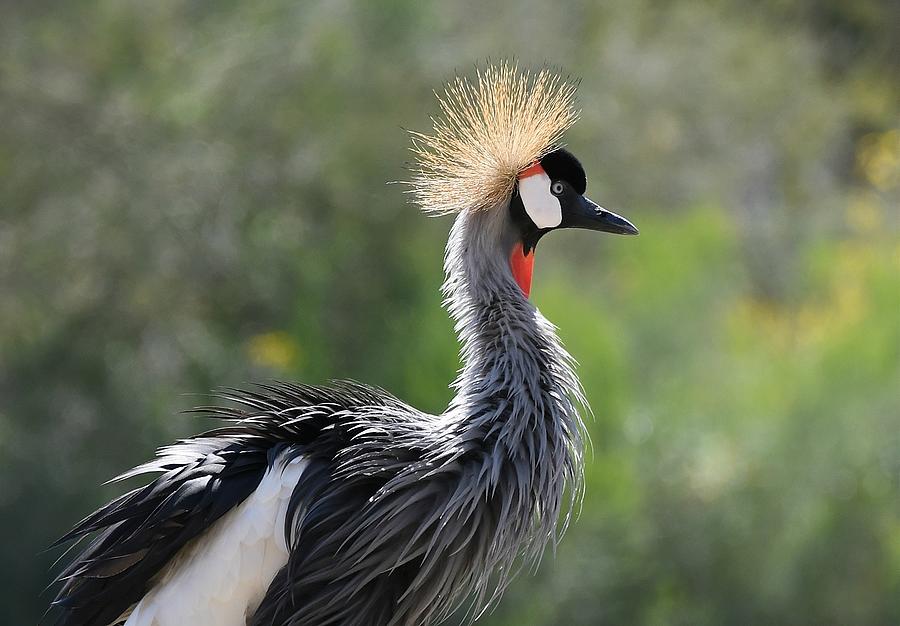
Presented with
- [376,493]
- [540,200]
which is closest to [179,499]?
[376,493]

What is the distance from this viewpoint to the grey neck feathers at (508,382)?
97.0 inches

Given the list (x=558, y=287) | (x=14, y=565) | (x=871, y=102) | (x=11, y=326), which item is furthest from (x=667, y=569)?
(x=871, y=102)

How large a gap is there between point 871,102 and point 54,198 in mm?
7283

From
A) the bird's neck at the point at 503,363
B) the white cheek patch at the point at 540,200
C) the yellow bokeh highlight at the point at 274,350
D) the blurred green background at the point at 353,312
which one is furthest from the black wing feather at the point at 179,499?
the yellow bokeh highlight at the point at 274,350

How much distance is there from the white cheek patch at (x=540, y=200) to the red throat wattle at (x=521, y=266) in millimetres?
64

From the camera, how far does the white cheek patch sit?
106 inches

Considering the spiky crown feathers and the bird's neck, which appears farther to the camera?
the spiky crown feathers

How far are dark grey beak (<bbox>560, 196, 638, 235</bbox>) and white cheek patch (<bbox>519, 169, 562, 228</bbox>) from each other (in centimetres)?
3

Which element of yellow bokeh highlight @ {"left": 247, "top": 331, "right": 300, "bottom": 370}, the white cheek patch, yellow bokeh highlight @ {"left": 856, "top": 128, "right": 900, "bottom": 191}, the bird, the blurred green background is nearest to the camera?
the bird

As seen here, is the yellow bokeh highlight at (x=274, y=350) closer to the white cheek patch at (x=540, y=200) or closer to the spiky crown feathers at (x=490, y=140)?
the spiky crown feathers at (x=490, y=140)

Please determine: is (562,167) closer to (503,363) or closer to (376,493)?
(503,363)

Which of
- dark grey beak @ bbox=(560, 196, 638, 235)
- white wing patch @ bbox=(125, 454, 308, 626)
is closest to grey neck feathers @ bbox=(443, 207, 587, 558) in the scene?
dark grey beak @ bbox=(560, 196, 638, 235)

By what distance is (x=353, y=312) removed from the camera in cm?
599

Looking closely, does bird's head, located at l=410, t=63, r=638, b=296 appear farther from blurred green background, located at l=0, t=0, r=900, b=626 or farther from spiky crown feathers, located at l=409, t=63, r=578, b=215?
blurred green background, located at l=0, t=0, r=900, b=626
